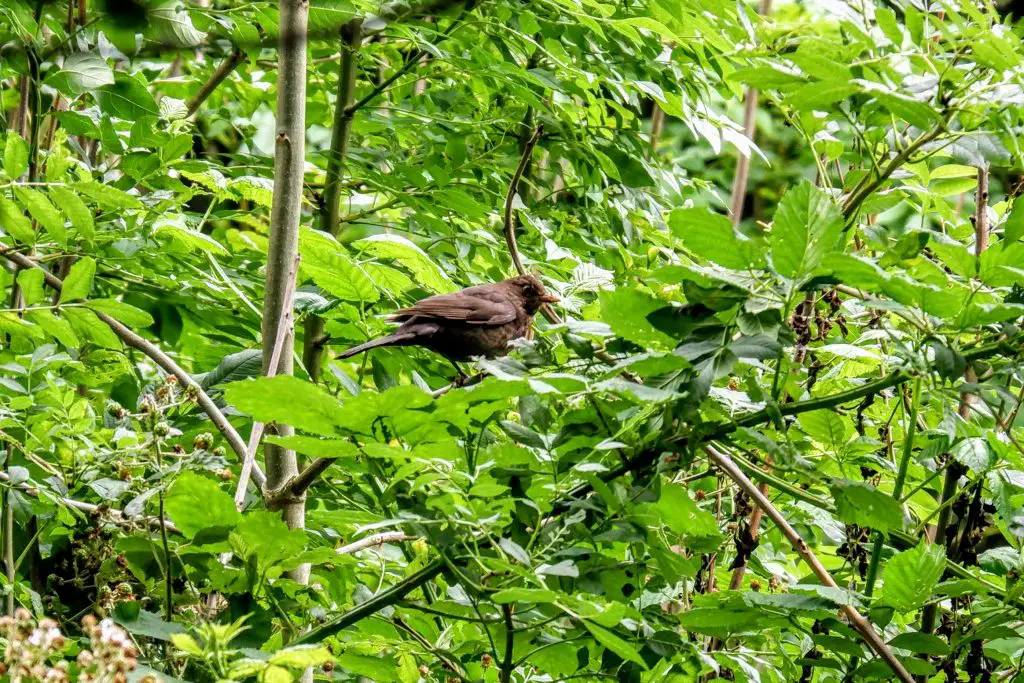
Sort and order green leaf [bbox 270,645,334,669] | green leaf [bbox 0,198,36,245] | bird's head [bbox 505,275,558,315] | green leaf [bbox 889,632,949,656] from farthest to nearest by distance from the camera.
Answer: bird's head [bbox 505,275,558,315]
green leaf [bbox 0,198,36,245]
green leaf [bbox 889,632,949,656]
green leaf [bbox 270,645,334,669]

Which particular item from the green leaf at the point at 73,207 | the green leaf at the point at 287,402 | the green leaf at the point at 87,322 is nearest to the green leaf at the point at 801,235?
the green leaf at the point at 287,402

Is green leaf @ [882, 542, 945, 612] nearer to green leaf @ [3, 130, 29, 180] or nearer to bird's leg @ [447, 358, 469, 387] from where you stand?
bird's leg @ [447, 358, 469, 387]

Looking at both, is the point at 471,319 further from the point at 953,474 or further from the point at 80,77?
the point at 953,474

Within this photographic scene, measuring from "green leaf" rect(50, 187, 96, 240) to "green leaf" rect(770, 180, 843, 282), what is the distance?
1.57 metres

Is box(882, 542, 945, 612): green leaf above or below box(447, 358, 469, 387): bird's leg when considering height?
above

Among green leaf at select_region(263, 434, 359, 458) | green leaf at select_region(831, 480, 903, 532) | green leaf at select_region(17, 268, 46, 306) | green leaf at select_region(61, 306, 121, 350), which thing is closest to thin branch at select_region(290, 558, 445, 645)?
green leaf at select_region(263, 434, 359, 458)

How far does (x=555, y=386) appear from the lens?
1501 millimetres

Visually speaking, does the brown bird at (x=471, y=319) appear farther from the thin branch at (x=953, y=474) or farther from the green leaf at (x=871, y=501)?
the green leaf at (x=871, y=501)

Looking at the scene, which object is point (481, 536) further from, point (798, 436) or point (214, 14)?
point (214, 14)

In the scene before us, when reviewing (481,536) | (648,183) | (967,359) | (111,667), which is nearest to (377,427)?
(481,536)

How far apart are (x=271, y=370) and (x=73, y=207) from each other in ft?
2.61

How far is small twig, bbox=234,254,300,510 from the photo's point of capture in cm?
187

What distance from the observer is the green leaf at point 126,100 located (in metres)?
2.69

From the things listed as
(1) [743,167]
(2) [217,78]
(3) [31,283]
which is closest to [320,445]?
(3) [31,283]
